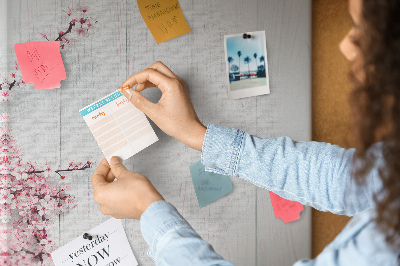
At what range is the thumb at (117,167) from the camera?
742 mm

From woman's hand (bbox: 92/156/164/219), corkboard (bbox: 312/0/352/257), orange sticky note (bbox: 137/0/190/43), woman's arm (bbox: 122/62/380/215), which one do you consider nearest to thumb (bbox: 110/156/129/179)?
woman's hand (bbox: 92/156/164/219)

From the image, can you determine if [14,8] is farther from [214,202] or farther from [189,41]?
[214,202]

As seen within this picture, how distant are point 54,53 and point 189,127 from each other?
345 millimetres

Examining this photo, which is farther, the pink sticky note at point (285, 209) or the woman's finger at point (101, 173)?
the pink sticky note at point (285, 209)

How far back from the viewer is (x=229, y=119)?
903mm

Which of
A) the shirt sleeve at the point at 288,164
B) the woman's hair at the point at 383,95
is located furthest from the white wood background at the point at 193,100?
the woman's hair at the point at 383,95

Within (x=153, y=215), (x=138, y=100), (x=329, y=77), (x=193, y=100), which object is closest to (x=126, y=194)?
(x=153, y=215)

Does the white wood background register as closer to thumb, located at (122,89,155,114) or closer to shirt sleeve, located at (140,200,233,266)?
thumb, located at (122,89,155,114)

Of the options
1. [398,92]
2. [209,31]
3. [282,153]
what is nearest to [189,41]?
[209,31]

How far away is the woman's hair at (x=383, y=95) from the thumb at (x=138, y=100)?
414mm

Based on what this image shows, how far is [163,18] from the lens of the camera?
32.8 inches

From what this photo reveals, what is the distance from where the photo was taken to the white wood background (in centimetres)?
78

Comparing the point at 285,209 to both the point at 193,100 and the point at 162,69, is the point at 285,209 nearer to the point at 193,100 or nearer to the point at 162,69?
the point at 193,100

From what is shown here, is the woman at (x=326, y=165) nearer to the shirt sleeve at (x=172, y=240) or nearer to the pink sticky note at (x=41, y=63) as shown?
the shirt sleeve at (x=172, y=240)
